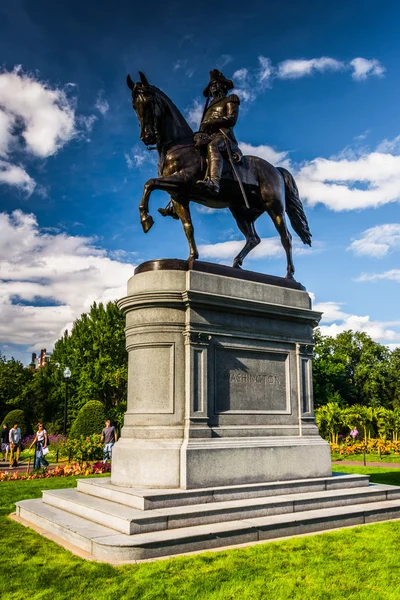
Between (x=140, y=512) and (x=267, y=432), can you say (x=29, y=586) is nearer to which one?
(x=140, y=512)

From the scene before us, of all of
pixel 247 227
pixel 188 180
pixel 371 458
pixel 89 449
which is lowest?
pixel 371 458

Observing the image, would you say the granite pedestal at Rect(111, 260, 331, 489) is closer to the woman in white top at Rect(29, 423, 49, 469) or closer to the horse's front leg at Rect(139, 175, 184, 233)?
the horse's front leg at Rect(139, 175, 184, 233)

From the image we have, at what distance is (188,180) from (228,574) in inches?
286

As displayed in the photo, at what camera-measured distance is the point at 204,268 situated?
1052 cm

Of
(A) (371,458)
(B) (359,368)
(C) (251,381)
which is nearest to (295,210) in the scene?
(C) (251,381)

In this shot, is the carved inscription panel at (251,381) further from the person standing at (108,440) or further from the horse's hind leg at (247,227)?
the person standing at (108,440)

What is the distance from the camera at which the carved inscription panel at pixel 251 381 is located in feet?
33.3

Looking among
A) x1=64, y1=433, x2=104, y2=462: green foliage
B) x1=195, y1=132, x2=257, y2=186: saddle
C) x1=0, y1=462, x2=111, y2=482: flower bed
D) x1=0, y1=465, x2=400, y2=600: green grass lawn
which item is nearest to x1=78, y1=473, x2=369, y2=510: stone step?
x1=0, y1=465, x2=400, y2=600: green grass lawn

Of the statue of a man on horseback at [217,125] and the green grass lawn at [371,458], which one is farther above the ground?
the statue of a man on horseback at [217,125]

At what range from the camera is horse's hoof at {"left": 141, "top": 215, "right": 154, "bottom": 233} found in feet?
34.9

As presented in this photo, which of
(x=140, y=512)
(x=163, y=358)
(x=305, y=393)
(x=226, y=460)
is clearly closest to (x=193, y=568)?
(x=140, y=512)

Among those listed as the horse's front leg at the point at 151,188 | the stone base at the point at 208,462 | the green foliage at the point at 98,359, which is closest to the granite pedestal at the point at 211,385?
the stone base at the point at 208,462

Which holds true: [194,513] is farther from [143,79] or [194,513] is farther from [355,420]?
[355,420]

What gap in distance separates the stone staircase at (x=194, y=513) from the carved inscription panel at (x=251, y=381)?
1555 millimetres
